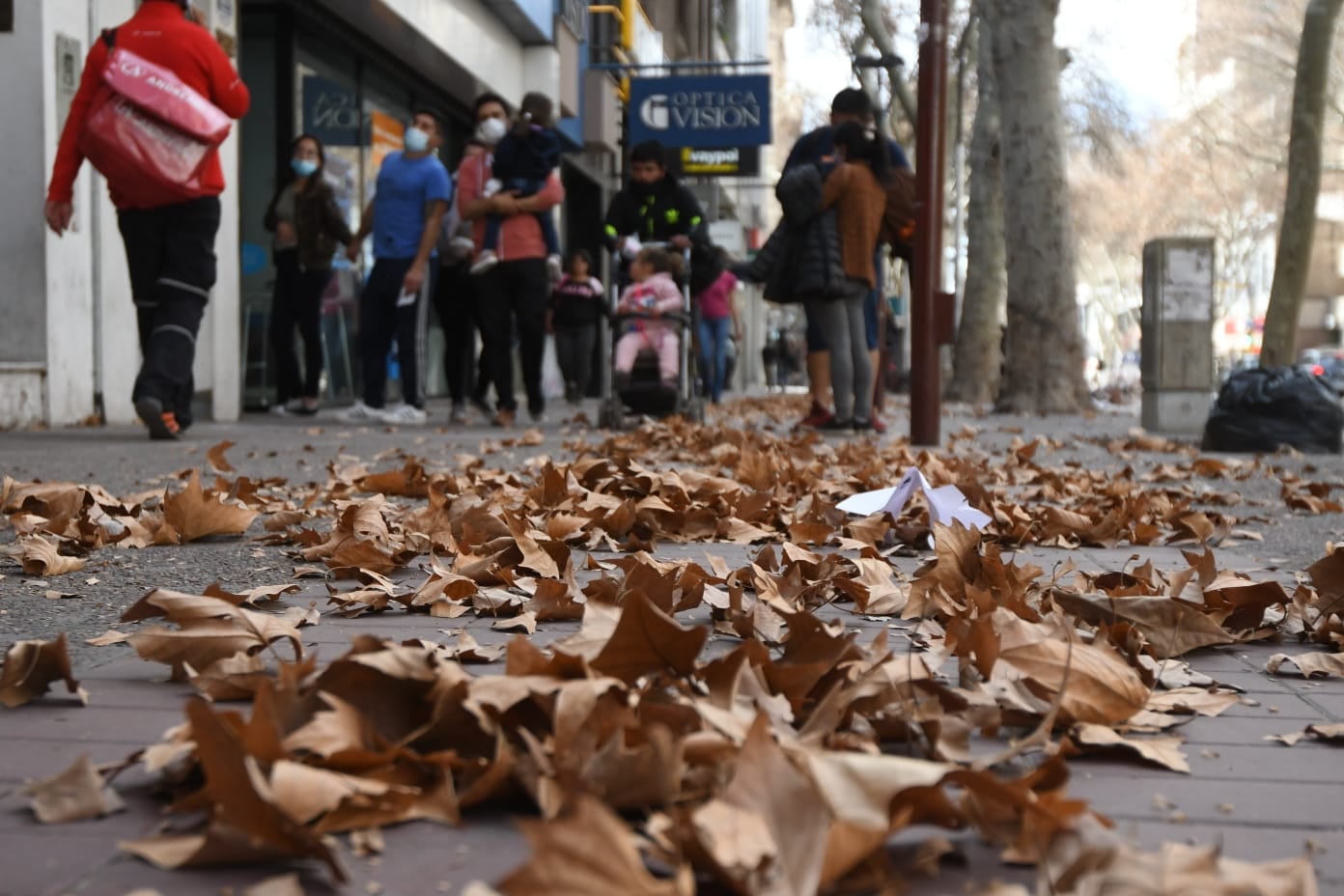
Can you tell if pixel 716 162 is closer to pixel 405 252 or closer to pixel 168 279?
pixel 405 252

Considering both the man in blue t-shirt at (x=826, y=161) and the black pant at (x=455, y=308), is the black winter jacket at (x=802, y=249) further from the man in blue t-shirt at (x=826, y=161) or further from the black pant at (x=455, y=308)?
the black pant at (x=455, y=308)

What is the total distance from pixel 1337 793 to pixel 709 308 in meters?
17.7

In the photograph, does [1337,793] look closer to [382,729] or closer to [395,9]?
[382,729]

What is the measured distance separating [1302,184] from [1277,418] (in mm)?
6928

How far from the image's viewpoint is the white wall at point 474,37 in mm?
16219

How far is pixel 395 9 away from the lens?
15094 mm

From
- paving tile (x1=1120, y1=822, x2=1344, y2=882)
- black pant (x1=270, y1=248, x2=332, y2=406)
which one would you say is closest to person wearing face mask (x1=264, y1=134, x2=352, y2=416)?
black pant (x1=270, y1=248, x2=332, y2=406)

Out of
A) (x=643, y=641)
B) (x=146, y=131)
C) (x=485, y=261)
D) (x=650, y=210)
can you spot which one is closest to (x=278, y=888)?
(x=643, y=641)

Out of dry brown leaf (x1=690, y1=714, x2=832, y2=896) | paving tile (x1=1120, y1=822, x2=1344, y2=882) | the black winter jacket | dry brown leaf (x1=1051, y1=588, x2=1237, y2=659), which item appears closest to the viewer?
dry brown leaf (x1=690, y1=714, x2=832, y2=896)

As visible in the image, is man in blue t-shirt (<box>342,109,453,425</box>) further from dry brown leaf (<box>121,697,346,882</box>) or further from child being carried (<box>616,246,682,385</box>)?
dry brown leaf (<box>121,697,346,882</box>)

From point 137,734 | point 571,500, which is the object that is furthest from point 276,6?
point 137,734

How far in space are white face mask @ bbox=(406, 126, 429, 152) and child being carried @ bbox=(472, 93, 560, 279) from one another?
474mm

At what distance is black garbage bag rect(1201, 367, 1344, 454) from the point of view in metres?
10.3

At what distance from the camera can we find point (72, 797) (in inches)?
70.1
